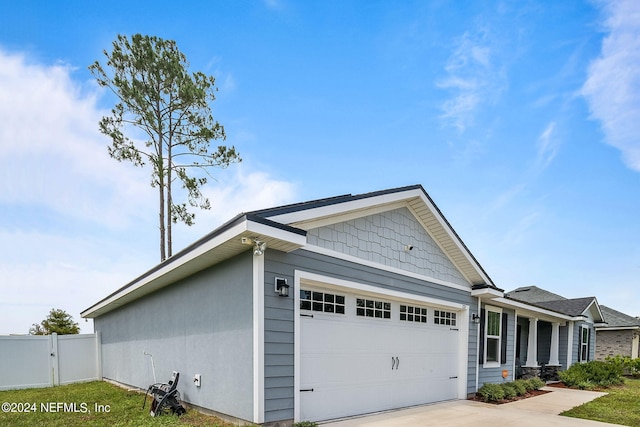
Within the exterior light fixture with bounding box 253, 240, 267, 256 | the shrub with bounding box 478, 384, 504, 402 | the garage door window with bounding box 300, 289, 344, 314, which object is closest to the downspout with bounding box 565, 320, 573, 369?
the shrub with bounding box 478, 384, 504, 402

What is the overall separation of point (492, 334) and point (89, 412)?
9.69 metres

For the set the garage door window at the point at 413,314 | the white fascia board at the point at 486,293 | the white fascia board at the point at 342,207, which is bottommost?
the garage door window at the point at 413,314

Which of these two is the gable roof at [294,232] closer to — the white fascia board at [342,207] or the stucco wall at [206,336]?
the white fascia board at [342,207]

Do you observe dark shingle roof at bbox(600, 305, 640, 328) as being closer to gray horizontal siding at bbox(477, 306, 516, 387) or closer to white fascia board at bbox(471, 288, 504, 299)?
gray horizontal siding at bbox(477, 306, 516, 387)

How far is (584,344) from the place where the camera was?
17250 mm

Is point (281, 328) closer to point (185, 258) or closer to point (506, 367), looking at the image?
point (185, 258)

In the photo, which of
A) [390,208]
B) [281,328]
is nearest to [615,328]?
[390,208]

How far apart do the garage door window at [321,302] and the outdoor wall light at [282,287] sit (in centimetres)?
57

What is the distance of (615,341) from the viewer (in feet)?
65.3

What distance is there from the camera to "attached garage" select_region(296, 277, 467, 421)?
5.97 metres

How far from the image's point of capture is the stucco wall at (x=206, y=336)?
→ 539 cm

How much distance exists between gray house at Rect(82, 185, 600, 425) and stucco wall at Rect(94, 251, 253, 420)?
3cm

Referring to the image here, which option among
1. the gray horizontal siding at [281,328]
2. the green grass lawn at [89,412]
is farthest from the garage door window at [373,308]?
the green grass lawn at [89,412]

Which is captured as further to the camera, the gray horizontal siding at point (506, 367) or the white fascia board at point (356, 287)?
the gray horizontal siding at point (506, 367)
